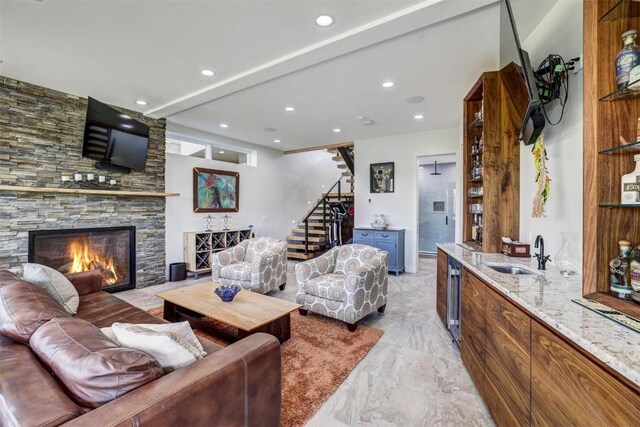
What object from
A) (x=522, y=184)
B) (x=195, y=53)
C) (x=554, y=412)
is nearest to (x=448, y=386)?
(x=554, y=412)

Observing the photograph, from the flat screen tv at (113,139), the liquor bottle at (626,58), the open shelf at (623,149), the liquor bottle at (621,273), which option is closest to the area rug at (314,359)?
the liquor bottle at (621,273)

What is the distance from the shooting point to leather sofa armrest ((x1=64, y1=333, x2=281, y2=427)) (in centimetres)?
87

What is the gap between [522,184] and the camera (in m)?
2.63

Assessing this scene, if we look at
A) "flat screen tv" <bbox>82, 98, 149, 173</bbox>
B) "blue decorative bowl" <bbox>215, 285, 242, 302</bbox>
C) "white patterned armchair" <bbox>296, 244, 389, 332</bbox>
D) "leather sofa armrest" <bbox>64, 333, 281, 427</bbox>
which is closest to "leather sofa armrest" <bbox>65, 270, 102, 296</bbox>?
"blue decorative bowl" <bbox>215, 285, 242, 302</bbox>

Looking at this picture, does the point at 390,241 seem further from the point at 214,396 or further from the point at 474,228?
the point at 214,396

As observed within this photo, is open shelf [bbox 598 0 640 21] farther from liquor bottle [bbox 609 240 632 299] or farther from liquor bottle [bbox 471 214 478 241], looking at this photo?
liquor bottle [bbox 471 214 478 241]

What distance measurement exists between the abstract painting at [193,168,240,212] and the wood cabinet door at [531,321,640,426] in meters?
5.22

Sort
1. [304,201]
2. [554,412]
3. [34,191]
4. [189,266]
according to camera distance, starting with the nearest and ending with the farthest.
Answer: [554,412]
[34,191]
[189,266]
[304,201]

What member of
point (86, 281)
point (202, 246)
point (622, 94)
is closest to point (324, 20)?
point (622, 94)

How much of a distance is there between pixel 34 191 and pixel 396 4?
A: 168 inches

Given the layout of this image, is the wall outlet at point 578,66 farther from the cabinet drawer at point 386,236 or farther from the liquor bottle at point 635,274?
the cabinet drawer at point 386,236

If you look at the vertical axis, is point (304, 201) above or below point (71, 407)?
above

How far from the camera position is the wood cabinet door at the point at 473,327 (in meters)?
1.82

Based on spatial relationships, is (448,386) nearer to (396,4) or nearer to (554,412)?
(554,412)
